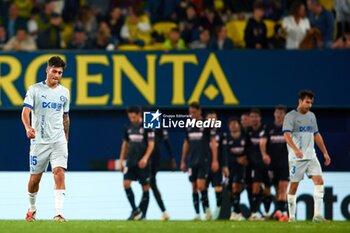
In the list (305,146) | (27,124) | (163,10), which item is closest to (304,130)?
(305,146)

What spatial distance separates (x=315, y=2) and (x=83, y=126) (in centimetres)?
518

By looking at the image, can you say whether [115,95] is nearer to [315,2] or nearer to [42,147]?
[315,2]

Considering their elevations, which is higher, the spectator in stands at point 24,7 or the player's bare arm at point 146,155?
the spectator in stands at point 24,7

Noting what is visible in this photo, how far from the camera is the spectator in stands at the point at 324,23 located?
2184 centimetres

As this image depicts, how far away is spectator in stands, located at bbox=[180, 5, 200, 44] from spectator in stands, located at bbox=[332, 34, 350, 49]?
269cm

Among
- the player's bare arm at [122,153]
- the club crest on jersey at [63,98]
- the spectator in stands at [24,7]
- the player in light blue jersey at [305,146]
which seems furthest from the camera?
the spectator in stands at [24,7]

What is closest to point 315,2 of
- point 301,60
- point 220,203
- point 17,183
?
point 301,60

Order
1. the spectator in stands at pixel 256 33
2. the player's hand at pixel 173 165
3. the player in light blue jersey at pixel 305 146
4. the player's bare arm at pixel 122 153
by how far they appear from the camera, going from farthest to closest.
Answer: the spectator in stands at pixel 256 33 < the player's hand at pixel 173 165 < the player's bare arm at pixel 122 153 < the player in light blue jersey at pixel 305 146

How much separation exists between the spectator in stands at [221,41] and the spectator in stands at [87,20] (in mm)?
2448

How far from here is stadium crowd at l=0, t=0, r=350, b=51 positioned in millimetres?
21656

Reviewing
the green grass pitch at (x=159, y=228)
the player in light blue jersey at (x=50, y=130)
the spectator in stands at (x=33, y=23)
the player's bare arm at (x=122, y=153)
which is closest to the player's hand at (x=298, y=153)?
the green grass pitch at (x=159, y=228)

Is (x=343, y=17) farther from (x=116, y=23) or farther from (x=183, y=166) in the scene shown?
Result: (x=183, y=166)

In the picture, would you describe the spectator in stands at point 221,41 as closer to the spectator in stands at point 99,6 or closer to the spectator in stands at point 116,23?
the spectator in stands at point 116,23

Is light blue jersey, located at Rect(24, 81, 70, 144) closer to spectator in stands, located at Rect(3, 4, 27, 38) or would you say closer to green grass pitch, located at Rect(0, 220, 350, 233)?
green grass pitch, located at Rect(0, 220, 350, 233)
